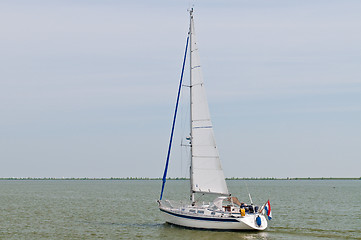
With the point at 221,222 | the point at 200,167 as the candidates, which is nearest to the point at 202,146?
the point at 200,167

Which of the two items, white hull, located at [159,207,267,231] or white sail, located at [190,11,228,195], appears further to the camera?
white sail, located at [190,11,228,195]

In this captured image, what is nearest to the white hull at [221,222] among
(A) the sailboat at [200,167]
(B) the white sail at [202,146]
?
(A) the sailboat at [200,167]

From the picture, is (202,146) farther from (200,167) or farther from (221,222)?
(221,222)

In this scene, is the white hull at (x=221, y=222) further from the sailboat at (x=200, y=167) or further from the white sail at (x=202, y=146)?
the white sail at (x=202, y=146)

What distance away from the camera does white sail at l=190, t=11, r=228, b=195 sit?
4331cm

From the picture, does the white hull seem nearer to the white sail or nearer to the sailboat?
the sailboat

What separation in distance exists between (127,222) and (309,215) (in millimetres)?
21611

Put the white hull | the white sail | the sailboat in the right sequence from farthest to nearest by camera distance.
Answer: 1. the white sail
2. the sailboat
3. the white hull

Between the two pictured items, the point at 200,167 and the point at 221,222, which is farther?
the point at 200,167

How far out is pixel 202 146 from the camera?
43.6m

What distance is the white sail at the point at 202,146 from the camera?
1705 inches

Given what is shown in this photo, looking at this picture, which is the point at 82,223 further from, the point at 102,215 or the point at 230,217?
the point at 230,217

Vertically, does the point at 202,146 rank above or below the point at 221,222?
above

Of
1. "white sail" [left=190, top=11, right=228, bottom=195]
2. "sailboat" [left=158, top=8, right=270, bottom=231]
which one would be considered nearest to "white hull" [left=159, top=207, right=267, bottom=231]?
"sailboat" [left=158, top=8, right=270, bottom=231]
